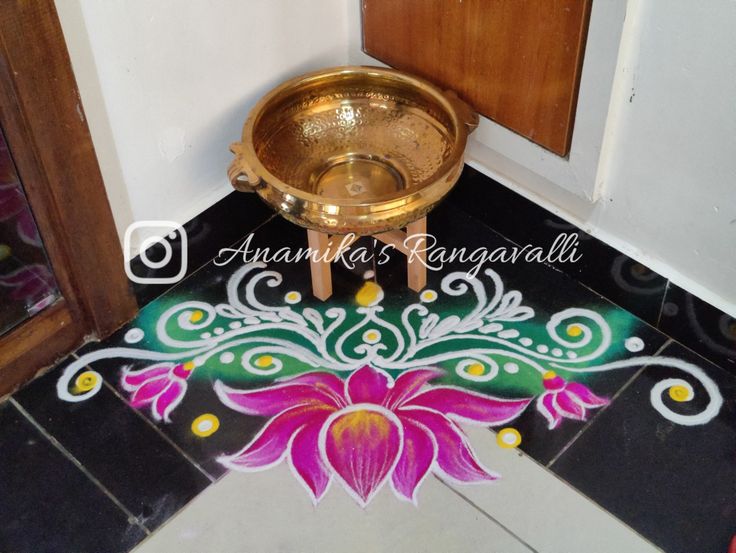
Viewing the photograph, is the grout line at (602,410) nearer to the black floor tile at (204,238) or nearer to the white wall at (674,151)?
the white wall at (674,151)

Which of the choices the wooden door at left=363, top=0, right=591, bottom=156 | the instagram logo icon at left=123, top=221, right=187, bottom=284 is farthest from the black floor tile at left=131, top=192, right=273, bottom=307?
the wooden door at left=363, top=0, right=591, bottom=156

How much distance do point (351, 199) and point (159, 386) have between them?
0.41m

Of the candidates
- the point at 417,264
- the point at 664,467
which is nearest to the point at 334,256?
the point at 417,264

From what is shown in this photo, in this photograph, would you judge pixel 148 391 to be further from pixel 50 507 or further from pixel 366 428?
pixel 366 428

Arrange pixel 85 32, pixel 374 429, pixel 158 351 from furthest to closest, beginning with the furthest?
pixel 158 351, pixel 374 429, pixel 85 32

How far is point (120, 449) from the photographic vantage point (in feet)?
4.30

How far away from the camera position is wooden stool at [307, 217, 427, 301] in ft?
4.70

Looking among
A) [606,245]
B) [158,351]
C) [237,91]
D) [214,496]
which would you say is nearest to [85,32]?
[237,91]

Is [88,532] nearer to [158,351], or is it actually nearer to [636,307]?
[158,351]

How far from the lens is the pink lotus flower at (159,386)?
1.36 m

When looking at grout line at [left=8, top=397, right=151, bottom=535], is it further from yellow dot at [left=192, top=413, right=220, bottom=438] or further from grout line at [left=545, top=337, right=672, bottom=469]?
grout line at [left=545, top=337, right=672, bottom=469]

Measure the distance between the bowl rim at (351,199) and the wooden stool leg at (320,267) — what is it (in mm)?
83

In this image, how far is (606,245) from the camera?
1.41 meters

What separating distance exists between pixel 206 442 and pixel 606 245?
67cm
